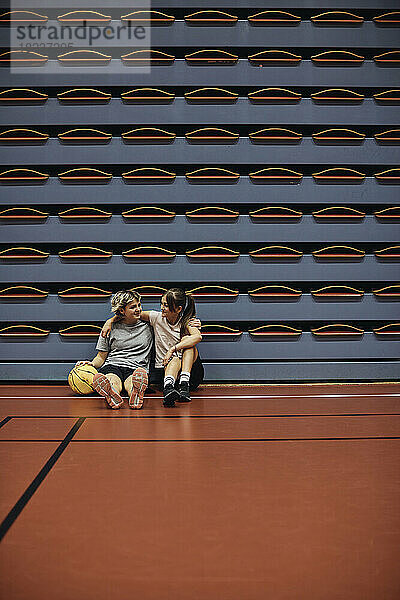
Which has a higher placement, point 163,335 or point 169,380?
point 163,335

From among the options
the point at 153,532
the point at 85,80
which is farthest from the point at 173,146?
the point at 153,532

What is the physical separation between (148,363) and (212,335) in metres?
0.76

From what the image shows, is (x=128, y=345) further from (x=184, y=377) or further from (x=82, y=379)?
(x=184, y=377)

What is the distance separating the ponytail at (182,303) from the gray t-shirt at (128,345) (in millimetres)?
322

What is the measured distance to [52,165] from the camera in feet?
17.3

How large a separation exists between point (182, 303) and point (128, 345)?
1.89 ft

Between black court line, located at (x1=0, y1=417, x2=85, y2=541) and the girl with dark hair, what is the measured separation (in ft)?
3.58

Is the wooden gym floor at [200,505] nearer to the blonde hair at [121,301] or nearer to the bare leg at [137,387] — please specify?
the bare leg at [137,387]

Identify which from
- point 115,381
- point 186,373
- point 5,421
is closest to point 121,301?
point 115,381

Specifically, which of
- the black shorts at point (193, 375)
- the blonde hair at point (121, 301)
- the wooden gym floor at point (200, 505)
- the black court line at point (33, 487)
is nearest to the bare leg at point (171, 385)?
the wooden gym floor at point (200, 505)

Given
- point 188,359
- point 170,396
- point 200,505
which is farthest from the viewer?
point 188,359

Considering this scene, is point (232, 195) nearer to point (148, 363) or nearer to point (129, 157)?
point (129, 157)

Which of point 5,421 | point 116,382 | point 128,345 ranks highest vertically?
point 128,345

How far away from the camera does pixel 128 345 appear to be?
4.68m
